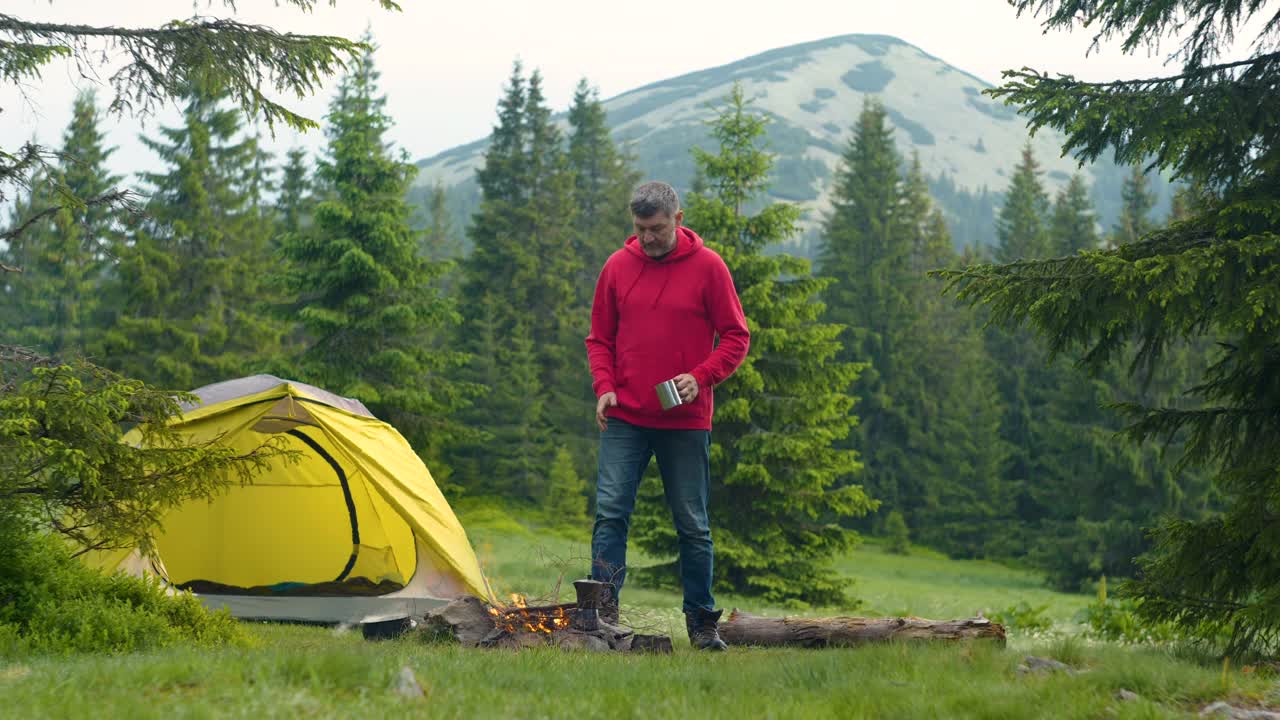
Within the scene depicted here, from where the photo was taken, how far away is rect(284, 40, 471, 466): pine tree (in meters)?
20.8

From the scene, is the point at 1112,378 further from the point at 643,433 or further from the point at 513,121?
the point at 643,433

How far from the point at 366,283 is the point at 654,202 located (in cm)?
1684

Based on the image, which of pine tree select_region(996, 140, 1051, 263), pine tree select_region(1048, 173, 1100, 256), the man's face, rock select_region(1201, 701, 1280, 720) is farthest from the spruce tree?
rock select_region(1201, 701, 1280, 720)

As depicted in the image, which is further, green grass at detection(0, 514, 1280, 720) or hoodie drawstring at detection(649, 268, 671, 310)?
hoodie drawstring at detection(649, 268, 671, 310)

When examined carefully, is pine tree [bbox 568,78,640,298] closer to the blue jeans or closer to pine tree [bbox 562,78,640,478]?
pine tree [bbox 562,78,640,478]

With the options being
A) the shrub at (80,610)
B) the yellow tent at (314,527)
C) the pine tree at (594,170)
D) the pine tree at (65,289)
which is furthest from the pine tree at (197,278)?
the shrub at (80,610)

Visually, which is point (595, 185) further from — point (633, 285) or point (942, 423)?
point (633, 285)

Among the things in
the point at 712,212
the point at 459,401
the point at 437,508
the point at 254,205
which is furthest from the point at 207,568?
the point at 254,205

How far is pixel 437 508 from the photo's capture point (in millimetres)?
8367

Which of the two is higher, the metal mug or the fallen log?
the metal mug

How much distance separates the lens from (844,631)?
5820mm

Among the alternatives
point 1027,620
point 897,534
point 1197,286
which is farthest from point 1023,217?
point 1197,286

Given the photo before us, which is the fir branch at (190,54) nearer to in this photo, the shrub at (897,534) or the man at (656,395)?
the man at (656,395)

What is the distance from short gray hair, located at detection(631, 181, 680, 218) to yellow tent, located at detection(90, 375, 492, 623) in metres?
3.44
